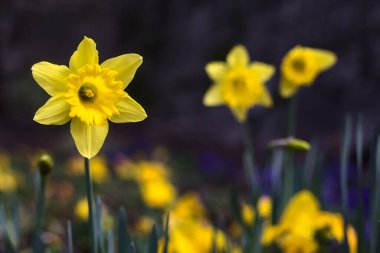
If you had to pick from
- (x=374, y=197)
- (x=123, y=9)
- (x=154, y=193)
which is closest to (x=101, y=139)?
(x=374, y=197)

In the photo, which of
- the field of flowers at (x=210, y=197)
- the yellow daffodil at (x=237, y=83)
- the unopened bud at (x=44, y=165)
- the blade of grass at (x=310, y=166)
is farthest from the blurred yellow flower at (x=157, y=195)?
the unopened bud at (x=44, y=165)

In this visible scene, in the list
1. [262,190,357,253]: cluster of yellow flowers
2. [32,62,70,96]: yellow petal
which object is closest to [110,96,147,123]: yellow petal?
[32,62,70,96]: yellow petal

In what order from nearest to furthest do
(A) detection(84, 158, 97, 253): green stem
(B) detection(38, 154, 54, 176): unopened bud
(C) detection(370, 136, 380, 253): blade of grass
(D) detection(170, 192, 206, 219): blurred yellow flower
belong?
(A) detection(84, 158, 97, 253): green stem < (B) detection(38, 154, 54, 176): unopened bud < (C) detection(370, 136, 380, 253): blade of grass < (D) detection(170, 192, 206, 219): blurred yellow flower

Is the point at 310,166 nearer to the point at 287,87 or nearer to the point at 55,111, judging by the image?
the point at 287,87

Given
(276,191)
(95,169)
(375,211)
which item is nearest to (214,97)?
(276,191)

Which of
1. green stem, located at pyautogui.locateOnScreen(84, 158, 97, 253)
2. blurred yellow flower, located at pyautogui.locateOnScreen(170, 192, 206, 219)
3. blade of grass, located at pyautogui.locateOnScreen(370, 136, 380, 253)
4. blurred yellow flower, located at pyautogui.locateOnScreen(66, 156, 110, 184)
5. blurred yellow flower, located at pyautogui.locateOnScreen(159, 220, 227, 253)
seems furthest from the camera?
blurred yellow flower, located at pyautogui.locateOnScreen(66, 156, 110, 184)

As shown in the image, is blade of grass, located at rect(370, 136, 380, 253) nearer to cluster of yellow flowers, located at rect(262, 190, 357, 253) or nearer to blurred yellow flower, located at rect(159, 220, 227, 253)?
cluster of yellow flowers, located at rect(262, 190, 357, 253)
